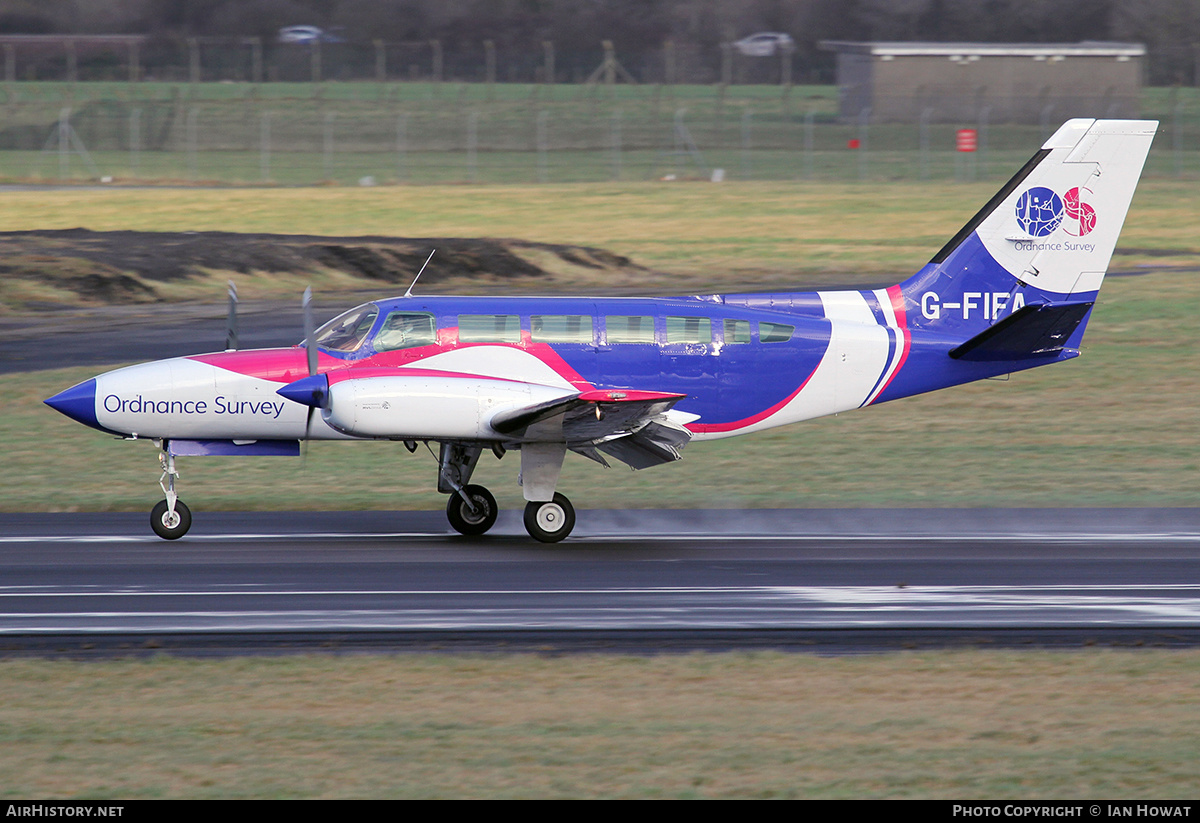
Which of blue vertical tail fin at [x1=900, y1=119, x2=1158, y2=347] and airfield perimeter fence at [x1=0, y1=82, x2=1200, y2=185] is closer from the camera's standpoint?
blue vertical tail fin at [x1=900, y1=119, x2=1158, y2=347]

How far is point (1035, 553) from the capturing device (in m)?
15.4

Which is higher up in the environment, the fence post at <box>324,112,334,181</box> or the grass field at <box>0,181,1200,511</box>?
the fence post at <box>324,112,334,181</box>

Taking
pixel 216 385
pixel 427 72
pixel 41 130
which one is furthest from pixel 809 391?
pixel 427 72

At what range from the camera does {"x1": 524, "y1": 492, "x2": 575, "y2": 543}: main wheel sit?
51.8 feet

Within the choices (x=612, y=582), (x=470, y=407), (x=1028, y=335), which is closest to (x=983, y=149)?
(x=1028, y=335)

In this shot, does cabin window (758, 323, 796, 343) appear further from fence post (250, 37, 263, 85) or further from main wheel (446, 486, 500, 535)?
Answer: fence post (250, 37, 263, 85)

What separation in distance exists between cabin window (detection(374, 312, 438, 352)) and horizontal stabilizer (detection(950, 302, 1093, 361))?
623 cm

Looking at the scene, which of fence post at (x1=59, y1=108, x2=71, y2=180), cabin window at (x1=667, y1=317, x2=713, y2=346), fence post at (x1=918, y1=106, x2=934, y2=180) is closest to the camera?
cabin window at (x1=667, y1=317, x2=713, y2=346)

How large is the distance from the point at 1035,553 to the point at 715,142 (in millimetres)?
50990

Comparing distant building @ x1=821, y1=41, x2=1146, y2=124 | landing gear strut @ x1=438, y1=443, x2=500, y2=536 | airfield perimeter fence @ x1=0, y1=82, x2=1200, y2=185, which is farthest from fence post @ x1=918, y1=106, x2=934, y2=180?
landing gear strut @ x1=438, y1=443, x2=500, y2=536

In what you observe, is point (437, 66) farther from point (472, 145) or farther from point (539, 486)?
point (539, 486)

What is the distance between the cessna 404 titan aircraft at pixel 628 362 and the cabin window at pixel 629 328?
0.02 meters

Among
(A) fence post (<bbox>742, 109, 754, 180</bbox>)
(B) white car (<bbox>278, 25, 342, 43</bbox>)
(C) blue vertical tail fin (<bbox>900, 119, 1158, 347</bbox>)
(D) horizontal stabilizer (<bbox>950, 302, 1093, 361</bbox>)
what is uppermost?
(B) white car (<bbox>278, 25, 342, 43</bbox>)

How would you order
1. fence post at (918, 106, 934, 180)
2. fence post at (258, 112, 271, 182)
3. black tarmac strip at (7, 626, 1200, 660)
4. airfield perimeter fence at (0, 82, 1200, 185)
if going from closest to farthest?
1. black tarmac strip at (7, 626, 1200, 660)
2. fence post at (258, 112, 271, 182)
3. fence post at (918, 106, 934, 180)
4. airfield perimeter fence at (0, 82, 1200, 185)
